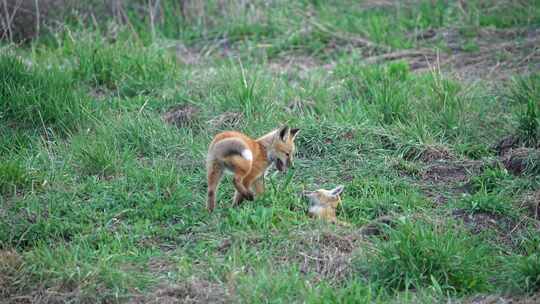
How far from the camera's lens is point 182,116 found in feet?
28.9

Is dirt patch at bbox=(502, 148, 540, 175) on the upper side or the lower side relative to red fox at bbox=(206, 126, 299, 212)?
lower

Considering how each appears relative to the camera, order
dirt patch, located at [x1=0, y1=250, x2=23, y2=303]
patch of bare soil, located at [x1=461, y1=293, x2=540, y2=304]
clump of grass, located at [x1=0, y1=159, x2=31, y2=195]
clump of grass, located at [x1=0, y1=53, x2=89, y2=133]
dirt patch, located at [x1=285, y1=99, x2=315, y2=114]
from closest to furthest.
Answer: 1. patch of bare soil, located at [x1=461, y1=293, x2=540, y2=304]
2. dirt patch, located at [x1=0, y1=250, x2=23, y2=303]
3. clump of grass, located at [x1=0, y1=159, x2=31, y2=195]
4. clump of grass, located at [x1=0, y1=53, x2=89, y2=133]
5. dirt patch, located at [x1=285, y1=99, x2=315, y2=114]

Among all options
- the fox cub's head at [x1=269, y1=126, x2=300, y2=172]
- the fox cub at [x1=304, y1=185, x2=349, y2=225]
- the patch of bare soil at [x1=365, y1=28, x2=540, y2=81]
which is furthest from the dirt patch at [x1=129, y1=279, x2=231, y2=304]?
the patch of bare soil at [x1=365, y1=28, x2=540, y2=81]

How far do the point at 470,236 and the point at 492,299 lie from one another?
89 centimetres

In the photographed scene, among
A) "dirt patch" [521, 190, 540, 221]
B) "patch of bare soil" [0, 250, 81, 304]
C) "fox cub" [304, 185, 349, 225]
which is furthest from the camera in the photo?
"dirt patch" [521, 190, 540, 221]

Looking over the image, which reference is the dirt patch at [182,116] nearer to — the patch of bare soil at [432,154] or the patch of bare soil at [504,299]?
the patch of bare soil at [432,154]

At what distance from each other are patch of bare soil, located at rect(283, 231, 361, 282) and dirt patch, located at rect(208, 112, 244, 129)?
2367 millimetres

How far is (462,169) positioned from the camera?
25.5ft

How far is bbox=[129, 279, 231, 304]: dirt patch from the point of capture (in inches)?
226

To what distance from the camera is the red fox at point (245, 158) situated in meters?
6.59

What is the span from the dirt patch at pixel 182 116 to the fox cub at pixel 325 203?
88.2 inches

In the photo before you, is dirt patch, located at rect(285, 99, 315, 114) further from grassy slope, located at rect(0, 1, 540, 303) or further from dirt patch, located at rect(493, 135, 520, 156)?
dirt patch, located at rect(493, 135, 520, 156)

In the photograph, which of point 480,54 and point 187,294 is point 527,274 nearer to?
point 187,294

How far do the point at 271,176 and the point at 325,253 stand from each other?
4.96ft
